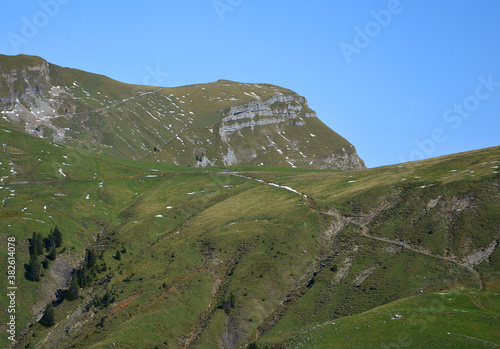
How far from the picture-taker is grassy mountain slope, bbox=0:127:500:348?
91.6m

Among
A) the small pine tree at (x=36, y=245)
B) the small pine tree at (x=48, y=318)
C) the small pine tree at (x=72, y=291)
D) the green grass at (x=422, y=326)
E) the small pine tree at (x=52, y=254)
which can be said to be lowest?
the green grass at (x=422, y=326)

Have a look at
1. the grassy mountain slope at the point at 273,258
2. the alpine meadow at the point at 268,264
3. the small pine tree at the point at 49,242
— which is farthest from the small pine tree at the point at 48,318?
the small pine tree at the point at 49,242

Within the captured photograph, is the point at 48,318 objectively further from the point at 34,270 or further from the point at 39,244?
the point at 39,244

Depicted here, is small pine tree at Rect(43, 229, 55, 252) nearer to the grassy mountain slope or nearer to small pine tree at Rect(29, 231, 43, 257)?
small pine tree at Rect(29, 231, 43, 257)

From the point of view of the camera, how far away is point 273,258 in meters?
116

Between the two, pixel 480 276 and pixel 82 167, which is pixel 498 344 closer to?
pixel 480 276

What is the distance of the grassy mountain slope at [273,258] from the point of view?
91.6 meters

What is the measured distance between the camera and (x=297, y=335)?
85.6m

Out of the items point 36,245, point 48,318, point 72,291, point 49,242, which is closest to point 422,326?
point 48,318

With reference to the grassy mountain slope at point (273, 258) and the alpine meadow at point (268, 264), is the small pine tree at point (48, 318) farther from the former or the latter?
the grassy mountain slope at point (273, 258)

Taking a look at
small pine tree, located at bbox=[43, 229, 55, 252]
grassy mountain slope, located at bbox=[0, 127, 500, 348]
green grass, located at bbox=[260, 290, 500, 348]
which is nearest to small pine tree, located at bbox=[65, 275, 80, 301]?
grassy mountain slope, located at bbox=[0, 127, 500, 348]

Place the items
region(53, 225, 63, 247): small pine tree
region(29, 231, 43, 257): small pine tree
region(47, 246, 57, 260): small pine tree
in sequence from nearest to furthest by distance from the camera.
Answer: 1. region(29, 231, 43, 257): small pine tree
2. region(47, 246, 57, 260): small pine tree
3. region(53, 225, 63, 247): small pine tree

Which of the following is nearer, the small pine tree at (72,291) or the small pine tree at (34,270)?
the small pine tree at (72,291)

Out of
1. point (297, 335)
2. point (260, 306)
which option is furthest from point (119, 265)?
point (297, 335)
